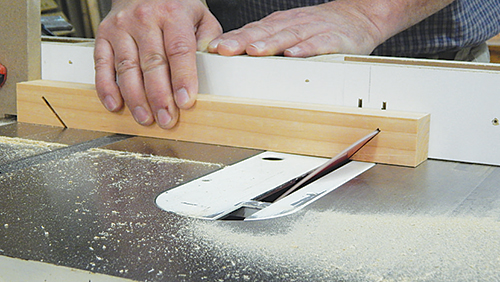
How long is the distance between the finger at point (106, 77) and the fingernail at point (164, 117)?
106 millimetres

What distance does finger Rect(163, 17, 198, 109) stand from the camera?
1.18 m

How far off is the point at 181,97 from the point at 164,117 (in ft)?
0.17

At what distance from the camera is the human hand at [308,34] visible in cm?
126

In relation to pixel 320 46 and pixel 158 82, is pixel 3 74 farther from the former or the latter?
pixel 320 46

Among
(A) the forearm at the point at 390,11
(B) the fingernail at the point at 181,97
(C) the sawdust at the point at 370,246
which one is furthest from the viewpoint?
(A) the forearm at the point at 390,11

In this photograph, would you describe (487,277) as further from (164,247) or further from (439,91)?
(439,91)

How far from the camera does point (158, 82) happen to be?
119 centimetres

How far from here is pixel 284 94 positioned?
1190 millimetres

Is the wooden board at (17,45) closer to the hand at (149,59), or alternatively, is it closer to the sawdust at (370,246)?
the hand at (149,59)

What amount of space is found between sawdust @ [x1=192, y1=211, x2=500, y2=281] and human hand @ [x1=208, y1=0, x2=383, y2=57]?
57 centimetres

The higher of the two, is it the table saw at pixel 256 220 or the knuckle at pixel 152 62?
the knuckle at pixel 152 62

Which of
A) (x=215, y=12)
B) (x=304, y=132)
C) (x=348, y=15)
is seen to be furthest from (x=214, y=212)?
(x=215, y=12)

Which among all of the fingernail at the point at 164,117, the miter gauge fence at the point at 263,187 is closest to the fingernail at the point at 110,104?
the fingernail at the point at 164,117

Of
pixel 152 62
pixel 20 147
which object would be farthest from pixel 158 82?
pixel 20 147
